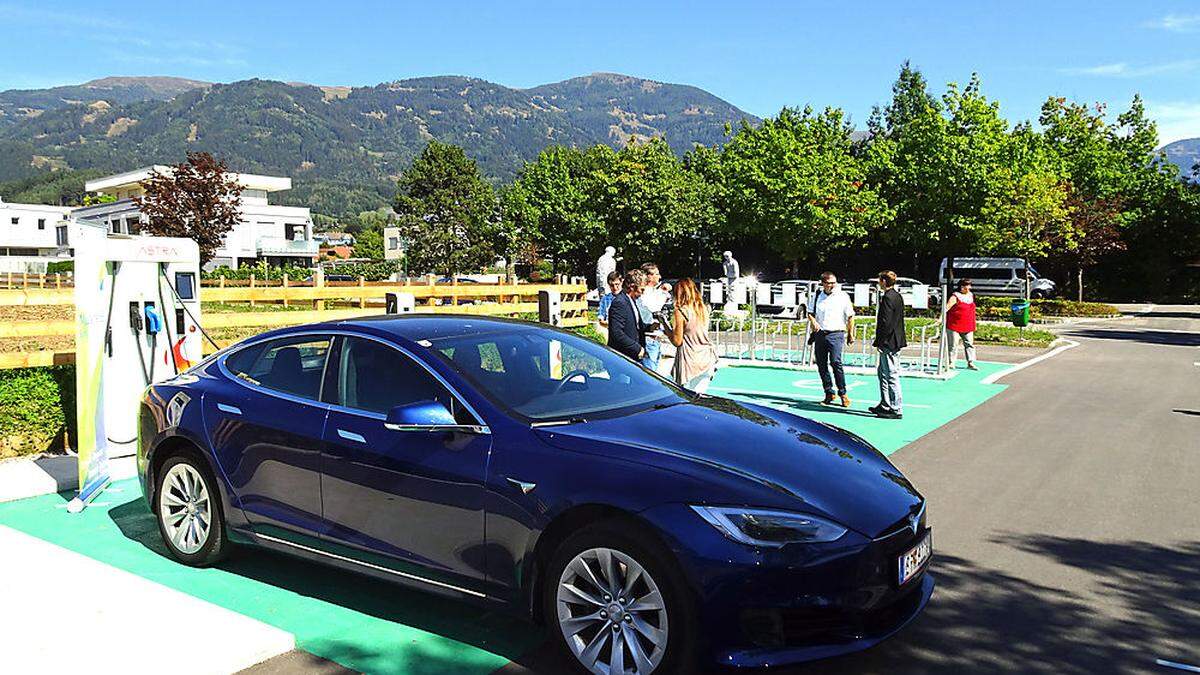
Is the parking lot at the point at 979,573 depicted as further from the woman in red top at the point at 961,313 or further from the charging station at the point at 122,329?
the woman in red top at the point at 961,313

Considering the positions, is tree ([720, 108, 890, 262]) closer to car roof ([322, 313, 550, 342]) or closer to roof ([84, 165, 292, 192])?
car roof ([322, 313, 550, 342])

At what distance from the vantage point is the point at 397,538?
13.4 feet

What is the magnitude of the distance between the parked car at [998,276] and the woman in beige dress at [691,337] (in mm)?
33563

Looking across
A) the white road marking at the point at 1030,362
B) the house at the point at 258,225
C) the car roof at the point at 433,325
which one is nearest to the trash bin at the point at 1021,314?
the white road marking at the point at 1030,362

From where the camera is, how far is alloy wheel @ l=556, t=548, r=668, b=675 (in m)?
3.38

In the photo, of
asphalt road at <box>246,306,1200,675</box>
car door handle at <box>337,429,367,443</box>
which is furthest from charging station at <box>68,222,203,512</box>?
asphalt road at <box>246,306,1200,675</box>

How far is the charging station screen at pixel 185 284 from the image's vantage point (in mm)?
7777

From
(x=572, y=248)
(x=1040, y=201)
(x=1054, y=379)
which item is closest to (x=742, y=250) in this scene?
(x=572, y=248)

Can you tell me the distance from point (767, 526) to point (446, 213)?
64117 millimetres

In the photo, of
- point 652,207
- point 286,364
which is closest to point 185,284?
point 286,364

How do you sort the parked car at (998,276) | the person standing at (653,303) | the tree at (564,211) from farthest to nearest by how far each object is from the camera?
the tree at (564,211) → the parked car at (998,276) → the person standing at (653,303)

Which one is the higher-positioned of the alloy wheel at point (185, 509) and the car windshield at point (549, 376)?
the car windshield at point (549, 376)

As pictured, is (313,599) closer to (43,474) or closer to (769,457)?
(769,457)

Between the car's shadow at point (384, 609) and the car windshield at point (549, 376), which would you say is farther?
the car windshield at point (549, 376)
